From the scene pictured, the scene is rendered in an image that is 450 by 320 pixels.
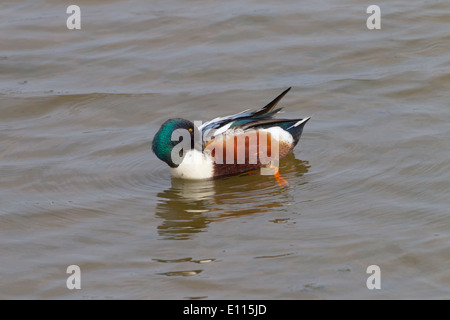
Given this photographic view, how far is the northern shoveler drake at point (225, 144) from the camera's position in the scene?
24.8 feet

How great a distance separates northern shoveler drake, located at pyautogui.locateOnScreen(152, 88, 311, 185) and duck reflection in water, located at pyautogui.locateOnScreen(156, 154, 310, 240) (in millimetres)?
101

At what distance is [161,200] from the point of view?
23.9 ft

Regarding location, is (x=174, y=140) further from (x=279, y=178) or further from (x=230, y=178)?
(x=279, y=178)

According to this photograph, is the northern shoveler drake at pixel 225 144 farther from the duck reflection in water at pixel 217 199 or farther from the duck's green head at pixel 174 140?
the duck reflection in water at pixel 217 199

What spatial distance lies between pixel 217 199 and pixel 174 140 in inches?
26.5

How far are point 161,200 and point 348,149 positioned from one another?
6.13 feet

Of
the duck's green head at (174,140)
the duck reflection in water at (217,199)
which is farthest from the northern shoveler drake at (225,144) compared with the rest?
the duck reflection in water at (217,199)

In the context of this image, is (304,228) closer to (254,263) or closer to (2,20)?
(254,263)

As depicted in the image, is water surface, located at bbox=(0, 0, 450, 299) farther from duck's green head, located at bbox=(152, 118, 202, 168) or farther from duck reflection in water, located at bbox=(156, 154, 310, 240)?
duck's green head, located at bbox=(152, 118, 202, 168)

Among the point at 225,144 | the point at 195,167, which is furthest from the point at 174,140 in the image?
the point at 225,144

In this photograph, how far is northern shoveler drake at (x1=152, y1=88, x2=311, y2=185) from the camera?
7.55m

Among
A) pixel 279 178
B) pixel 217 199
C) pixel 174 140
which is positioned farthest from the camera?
pixel 279 178

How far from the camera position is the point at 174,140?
24.7ft
